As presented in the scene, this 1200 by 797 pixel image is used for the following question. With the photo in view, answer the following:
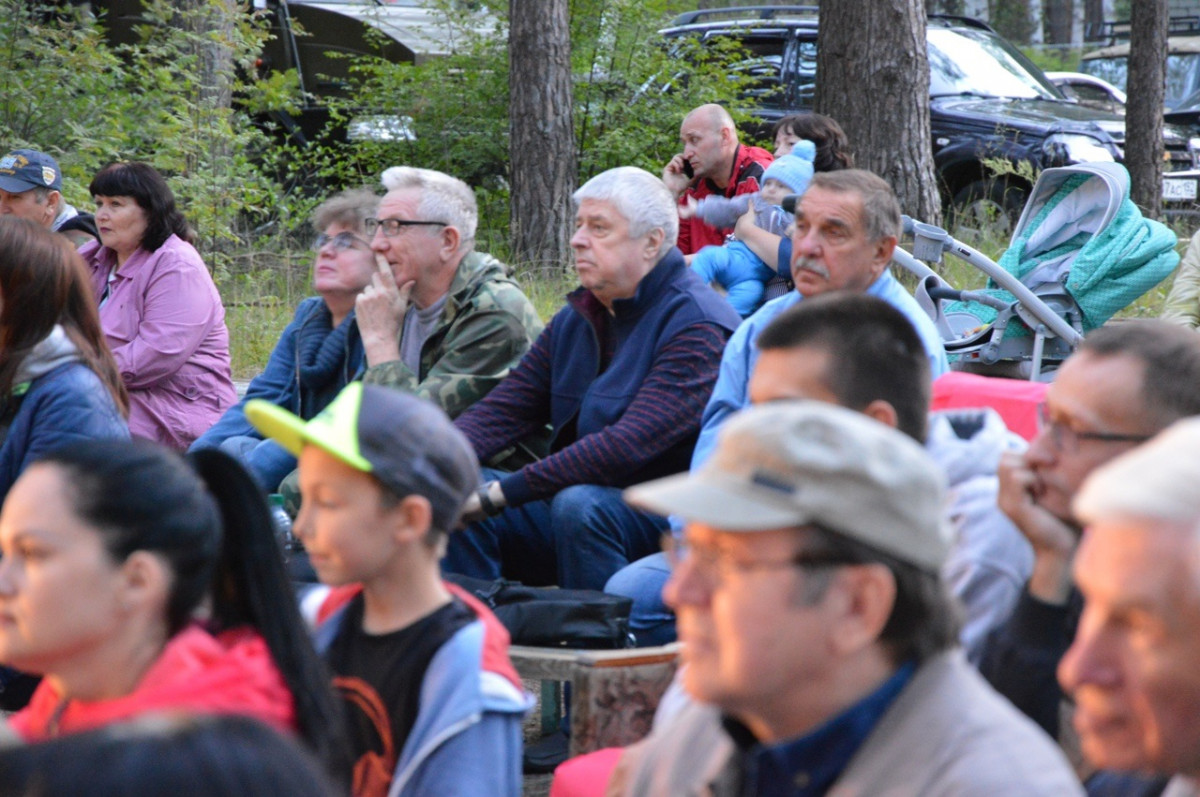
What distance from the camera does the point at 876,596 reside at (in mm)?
1851

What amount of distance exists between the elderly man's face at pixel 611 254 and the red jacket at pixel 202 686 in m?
2.35

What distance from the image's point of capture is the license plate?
516 inches

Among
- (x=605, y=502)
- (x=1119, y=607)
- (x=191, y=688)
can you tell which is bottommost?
(x=605, y=502)

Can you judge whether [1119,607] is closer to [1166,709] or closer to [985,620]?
[1166,709]

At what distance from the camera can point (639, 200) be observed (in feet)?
15.1

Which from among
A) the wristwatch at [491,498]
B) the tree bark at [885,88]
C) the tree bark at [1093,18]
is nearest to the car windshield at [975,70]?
the tree bark at [885,88]

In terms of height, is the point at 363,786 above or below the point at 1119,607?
below

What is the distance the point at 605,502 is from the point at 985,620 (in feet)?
5.50

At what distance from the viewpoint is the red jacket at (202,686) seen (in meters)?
2.14

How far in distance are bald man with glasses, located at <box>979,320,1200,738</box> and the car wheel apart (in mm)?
8141

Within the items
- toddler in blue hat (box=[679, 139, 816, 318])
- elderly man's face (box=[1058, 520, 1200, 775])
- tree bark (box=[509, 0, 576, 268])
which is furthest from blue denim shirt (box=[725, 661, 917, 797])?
tree bark (box=[509, 0, 576, 268])

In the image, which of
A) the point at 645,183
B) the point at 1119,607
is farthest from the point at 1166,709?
the point at 645,183

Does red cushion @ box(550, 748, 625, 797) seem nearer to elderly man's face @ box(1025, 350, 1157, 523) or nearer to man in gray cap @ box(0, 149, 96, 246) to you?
elderly man's face @ box(1025, 350, 1157, 523)

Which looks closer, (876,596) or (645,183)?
(876,596)
